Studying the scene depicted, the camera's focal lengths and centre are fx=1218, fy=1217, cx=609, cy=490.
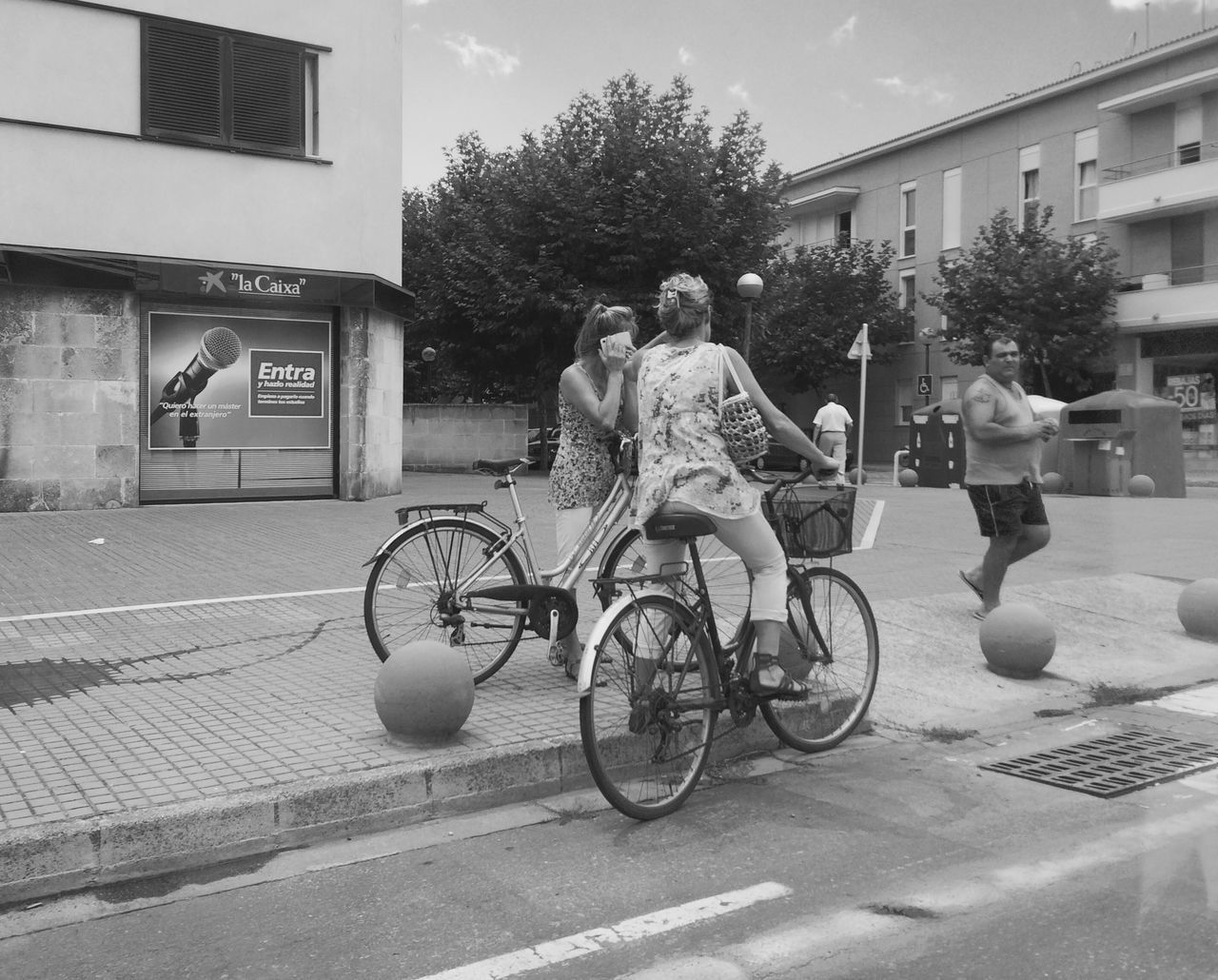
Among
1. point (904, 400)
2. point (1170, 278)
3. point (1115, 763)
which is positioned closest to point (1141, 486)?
point (1170, 278)

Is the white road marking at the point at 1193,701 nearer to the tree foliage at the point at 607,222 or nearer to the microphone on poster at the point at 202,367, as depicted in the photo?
the microphone on poster at the point at 202,367

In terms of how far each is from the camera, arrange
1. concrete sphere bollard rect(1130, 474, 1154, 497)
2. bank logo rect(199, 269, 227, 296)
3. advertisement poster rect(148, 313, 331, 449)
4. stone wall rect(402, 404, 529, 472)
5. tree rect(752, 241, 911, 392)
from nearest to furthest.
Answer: bank logo rect(199, 269, 227, 296) → advertisement poster rect(148, 313, 331, 449) → concrete sphere bollard rect(1130, 474, 1154, 497) → stone wall rect(402, 404, 529, 472) → tree rect(752, 241, 911, 392)

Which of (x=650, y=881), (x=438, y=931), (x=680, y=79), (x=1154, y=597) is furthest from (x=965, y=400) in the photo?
(x=680, y=79)

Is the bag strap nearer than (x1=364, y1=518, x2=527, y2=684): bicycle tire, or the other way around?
the bag strap

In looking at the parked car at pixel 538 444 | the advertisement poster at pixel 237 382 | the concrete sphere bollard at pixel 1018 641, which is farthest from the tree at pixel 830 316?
the concrete sphere bollard at pixel 1018 641

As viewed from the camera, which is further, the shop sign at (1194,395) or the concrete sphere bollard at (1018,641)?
the shop sign at (1194,395)

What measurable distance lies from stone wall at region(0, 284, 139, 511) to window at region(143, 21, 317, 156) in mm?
2443

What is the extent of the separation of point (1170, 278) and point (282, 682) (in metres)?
32.7

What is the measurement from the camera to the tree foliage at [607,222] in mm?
25156

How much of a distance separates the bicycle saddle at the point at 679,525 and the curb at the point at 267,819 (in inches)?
39.2

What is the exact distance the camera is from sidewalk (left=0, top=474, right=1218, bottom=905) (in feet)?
13.6

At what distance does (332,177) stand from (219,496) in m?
4.57

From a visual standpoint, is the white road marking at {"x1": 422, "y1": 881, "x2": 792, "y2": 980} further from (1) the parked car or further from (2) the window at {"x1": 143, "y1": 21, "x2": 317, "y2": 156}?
(1) the parked car

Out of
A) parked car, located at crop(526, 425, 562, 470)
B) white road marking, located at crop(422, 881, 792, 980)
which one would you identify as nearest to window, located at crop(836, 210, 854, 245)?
parked car, located at crop(526, 425, 562, 470)
